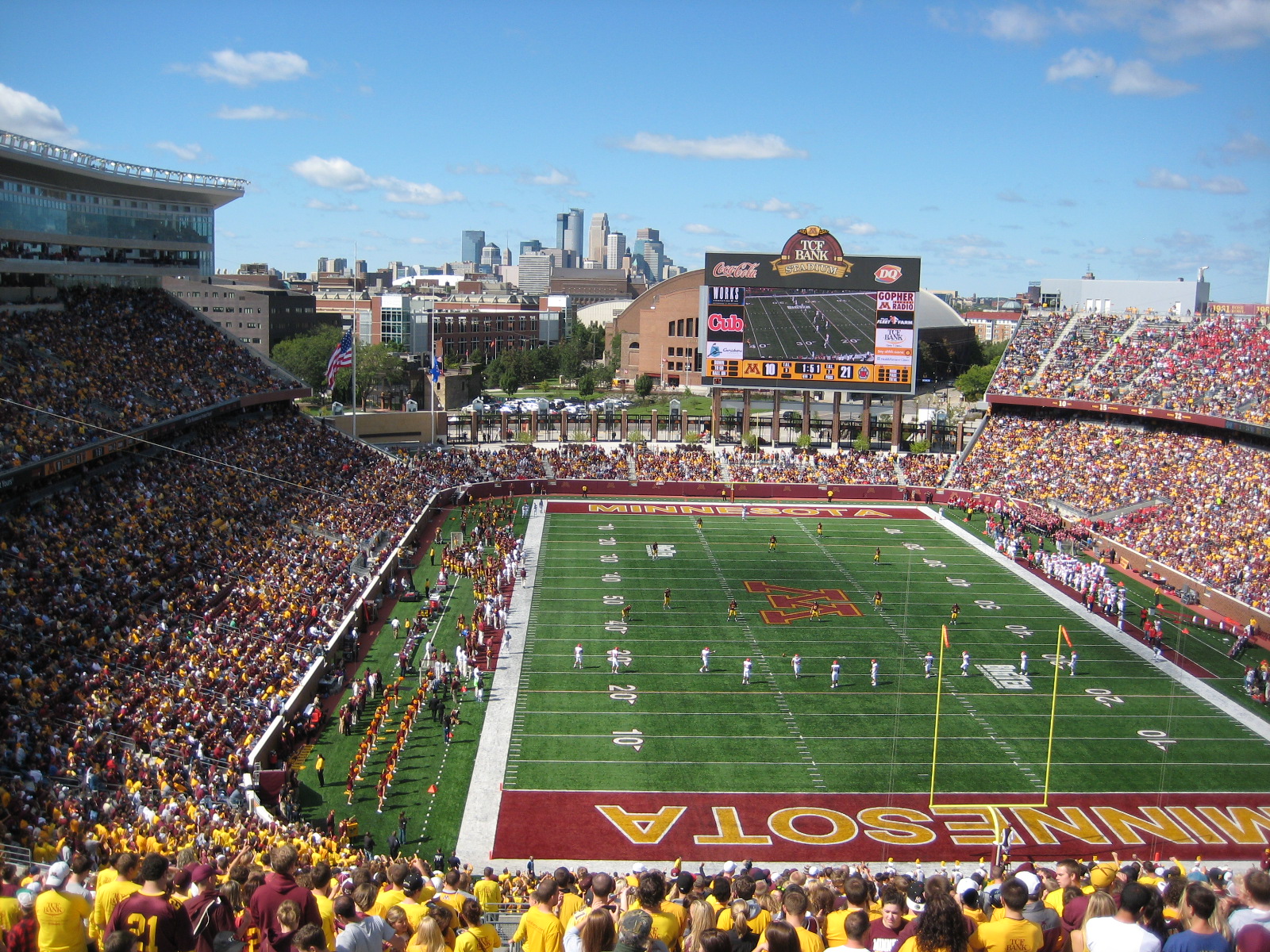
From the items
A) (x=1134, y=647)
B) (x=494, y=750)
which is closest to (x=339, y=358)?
(x=494, y=750)

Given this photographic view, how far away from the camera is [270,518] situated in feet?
117

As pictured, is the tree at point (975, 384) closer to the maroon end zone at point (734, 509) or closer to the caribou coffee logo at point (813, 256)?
the caribou coffee logo at point (813, 256)

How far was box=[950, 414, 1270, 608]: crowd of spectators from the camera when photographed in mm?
36875

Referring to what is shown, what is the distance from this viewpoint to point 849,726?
25.0m

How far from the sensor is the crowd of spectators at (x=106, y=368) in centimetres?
2969

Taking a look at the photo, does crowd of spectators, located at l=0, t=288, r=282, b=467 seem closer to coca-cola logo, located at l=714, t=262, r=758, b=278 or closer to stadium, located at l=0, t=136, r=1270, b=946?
stadium, located at l=0, t=136, r=1270, b=946

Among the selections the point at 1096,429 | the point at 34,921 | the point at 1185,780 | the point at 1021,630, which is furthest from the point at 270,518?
the point at 1096,429

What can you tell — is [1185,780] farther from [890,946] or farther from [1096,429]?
[1096,429]

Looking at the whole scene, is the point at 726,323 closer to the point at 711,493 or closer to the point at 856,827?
the point at 711,493

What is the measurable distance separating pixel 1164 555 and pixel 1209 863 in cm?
2223

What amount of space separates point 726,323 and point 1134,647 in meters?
29.1

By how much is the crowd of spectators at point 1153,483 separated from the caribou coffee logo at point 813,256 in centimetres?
1109

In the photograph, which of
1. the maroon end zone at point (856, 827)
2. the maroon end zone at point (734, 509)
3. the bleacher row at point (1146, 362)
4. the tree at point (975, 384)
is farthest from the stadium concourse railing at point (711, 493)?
the tree at point (975, 384)

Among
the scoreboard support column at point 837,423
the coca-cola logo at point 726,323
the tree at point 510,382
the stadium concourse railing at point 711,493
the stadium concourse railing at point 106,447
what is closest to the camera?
the stadium concourse railing at point 106,447
